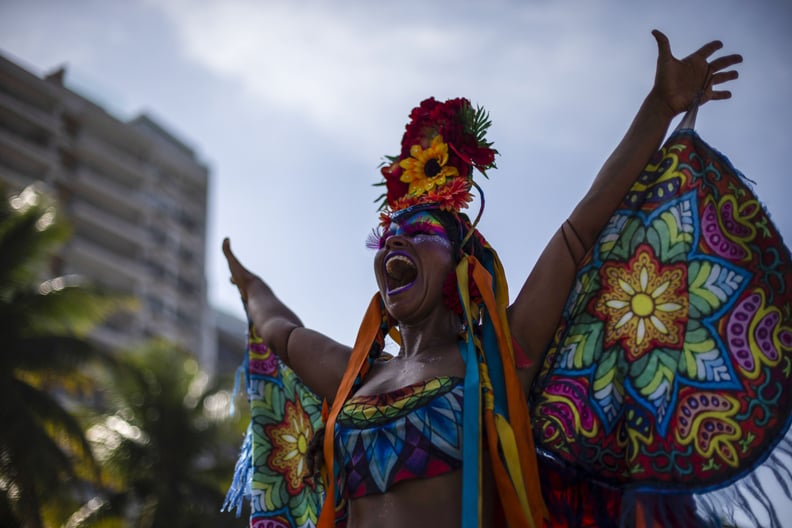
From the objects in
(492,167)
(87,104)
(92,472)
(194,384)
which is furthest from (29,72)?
(492,167)

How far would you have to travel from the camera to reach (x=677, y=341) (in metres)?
3.55

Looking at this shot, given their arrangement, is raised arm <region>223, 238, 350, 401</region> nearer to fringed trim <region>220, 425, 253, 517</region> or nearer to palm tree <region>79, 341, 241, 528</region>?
fringed trim <region>220, 425, 253, 517</region>

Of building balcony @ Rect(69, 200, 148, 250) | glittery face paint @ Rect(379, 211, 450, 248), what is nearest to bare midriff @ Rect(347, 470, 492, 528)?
glittery face paint @ Rect(379, 211, 450, 248)

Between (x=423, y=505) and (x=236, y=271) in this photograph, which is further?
(x=236, y=271)

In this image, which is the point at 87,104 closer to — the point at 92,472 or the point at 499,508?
the point at 92,472

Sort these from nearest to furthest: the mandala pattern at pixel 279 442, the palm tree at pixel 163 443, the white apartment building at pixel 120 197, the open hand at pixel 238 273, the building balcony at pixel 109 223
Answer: the mandala pattern at pixel 279 442, the open hand at pixel 238 273, the palm tree at pixel 163 443, the white apartment building at pixel 120 197, the building balcony at pixel 109 223

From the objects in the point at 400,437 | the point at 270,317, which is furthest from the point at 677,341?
the point at 270,317

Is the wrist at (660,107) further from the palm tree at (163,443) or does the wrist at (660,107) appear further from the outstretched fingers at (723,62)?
the palm tree at (163,443)

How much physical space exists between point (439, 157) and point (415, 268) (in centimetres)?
54

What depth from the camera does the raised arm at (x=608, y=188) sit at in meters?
3.78

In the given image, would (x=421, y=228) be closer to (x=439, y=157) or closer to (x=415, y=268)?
(x=415, y=268)

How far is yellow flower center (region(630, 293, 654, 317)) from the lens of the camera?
3.67 metres

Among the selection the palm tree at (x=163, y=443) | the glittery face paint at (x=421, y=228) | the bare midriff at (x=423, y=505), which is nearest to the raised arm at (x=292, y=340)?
the glittery face paint at (x=421, y=228)

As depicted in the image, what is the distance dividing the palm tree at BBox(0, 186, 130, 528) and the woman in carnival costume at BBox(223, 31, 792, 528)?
27.8 ft
